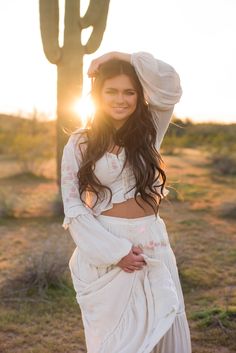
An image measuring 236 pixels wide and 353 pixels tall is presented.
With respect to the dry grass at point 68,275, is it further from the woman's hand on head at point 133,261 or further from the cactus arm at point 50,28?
the cactus arm at point 50,28

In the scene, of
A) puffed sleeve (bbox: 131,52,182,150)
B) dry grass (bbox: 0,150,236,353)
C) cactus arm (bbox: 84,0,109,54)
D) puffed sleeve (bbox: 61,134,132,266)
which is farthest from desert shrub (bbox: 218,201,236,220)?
puffed sleeve (bbox: 61,134,132,266)

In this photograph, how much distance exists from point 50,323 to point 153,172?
7.20ft

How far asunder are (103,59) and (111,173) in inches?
21.9

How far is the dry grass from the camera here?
409cm

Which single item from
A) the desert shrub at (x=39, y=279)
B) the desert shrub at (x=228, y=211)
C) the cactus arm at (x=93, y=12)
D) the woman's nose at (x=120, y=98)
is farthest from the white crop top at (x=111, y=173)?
the desert shrub at (x=228, y=211)

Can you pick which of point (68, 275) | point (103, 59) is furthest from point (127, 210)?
point (68, 275)

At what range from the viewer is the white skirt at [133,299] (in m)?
2.55

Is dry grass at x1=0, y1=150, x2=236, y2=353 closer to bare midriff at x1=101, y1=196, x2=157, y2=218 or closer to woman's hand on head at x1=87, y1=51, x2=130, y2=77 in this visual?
bare midriff at x1=101, y1=196, x2=157, y2=218

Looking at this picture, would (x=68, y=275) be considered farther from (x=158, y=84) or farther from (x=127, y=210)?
(x=158, y=84)

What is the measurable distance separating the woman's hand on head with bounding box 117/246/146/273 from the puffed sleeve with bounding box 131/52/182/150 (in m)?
0.58

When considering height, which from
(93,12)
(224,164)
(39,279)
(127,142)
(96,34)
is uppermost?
(93,12)

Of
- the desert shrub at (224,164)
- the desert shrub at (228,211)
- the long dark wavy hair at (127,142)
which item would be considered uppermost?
the long dark wavy hair at (127,142)

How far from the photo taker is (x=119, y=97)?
2584 millimetres

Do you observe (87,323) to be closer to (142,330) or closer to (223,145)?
(142,330)
